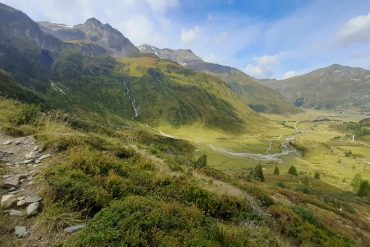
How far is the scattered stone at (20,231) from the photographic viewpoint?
8.28 metres

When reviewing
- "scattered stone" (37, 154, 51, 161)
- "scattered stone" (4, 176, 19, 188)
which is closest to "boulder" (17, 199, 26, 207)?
A: "scattered stone" (4, 176, 19, 188)

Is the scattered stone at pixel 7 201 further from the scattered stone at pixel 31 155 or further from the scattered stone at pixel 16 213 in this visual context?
the scattered stone at pixel 31 155

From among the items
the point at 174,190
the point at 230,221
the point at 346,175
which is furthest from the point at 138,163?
the point at 346,175

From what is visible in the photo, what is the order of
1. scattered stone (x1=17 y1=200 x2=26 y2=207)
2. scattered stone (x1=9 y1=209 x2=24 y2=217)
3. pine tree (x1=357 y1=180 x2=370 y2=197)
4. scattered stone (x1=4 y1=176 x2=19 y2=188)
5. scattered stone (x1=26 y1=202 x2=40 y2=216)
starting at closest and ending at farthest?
scattered stone (x1=9 y1=209 x2=24 y2=217) → scattered stone (x1=26 y1=202 x2=40 y2=216) → scattered stone (x1=17 y1=200 x2=26 y2=207) → scattered stone (x1=4 y1=176 x2=19 y2=188) → pine tree (x1=357 y1=180 x2=370 y2=197)

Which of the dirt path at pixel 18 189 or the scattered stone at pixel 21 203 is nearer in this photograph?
the dirt path at pixel 18 189

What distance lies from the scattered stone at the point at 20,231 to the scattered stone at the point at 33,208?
2.23 feet

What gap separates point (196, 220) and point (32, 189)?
5.52 m

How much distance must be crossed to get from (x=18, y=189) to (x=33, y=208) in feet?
4.51

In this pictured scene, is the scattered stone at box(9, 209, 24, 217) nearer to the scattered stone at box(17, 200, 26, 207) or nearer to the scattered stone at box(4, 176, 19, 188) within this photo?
the scattered stone at box(17, 200, 26, 207)

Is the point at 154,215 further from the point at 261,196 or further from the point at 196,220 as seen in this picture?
the point at 261,196

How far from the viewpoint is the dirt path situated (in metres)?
8.37

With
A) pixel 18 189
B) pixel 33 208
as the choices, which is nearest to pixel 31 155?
pixel 18 189

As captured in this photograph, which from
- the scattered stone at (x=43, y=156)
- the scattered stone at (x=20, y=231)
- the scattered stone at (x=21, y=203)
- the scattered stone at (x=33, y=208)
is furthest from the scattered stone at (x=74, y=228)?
the scattered stone at (x=43, y=156)

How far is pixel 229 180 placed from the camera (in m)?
20.5
